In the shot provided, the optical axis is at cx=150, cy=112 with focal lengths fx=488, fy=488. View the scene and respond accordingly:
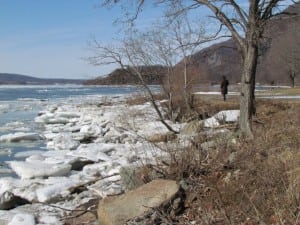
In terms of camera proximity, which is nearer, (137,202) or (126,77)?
(137,202)

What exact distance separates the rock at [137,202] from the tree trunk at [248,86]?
4.16 metres

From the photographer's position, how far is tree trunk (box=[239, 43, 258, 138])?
10914 millimetres

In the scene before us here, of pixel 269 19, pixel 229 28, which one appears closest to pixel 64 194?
pixel 229 28

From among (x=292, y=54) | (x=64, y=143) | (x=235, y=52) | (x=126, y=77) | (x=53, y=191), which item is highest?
(x=235, y=52)

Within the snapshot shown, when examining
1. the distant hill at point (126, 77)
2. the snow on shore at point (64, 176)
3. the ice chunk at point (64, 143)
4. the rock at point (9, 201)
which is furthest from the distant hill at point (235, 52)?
the rock at point (9, 201)

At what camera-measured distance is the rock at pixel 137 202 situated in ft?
21.7

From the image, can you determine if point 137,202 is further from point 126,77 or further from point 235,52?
point 126,77

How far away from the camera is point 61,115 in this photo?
3512cm

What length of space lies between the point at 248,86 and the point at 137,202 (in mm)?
5484

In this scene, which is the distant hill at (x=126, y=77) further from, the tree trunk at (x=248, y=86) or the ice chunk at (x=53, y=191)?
the ice chunk at (x=53, y=191)

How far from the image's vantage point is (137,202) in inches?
266

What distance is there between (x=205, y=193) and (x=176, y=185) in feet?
1.40

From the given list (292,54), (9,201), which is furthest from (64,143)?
(292,54)

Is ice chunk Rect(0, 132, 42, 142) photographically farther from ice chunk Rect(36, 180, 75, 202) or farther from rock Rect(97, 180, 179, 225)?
rock Rect(97, 180, 179, 225)
